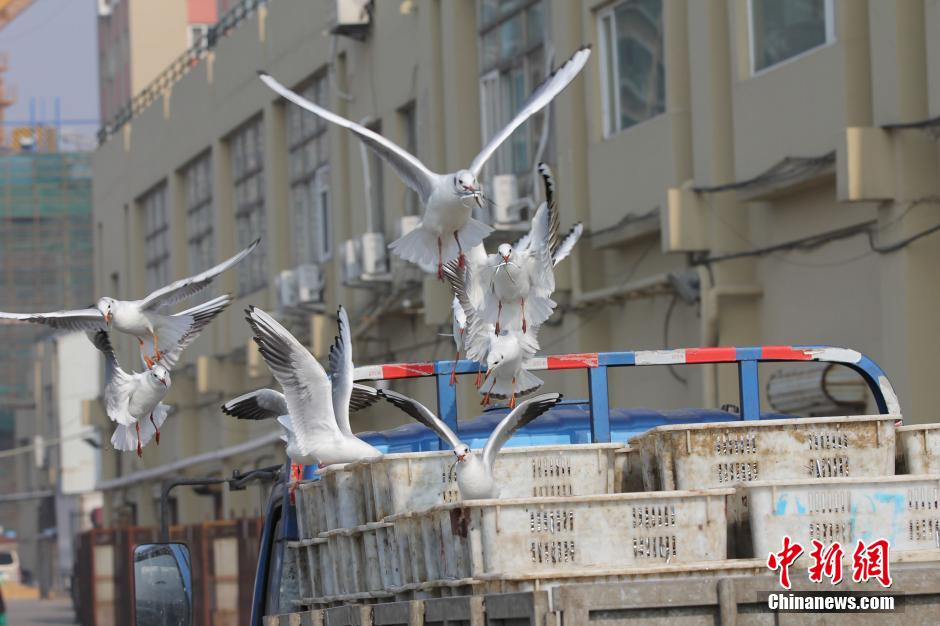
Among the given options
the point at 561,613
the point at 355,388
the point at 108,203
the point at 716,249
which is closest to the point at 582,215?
the point at 716,249

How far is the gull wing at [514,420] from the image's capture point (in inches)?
234

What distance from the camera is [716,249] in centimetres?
1927

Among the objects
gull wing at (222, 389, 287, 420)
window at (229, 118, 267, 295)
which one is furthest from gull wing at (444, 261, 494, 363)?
window at (229, 118, 267, 295)

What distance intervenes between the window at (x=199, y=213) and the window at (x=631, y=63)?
16.2 metres

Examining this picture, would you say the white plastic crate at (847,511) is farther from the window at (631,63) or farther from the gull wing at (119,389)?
the window at (631,63)

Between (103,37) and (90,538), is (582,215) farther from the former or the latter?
(103,37)

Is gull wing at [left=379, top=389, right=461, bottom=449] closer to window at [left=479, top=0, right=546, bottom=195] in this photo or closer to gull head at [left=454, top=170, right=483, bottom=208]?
gull head at [left=454, top=170, right=483, bottom=208]

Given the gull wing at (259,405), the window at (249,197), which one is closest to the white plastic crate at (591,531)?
the gull wing at (259,405)

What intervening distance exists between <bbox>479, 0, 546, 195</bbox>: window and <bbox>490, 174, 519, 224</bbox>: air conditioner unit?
0.28m

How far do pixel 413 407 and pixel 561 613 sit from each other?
58.4 inches

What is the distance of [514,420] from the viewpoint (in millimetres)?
5988

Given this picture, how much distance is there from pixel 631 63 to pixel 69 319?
41.0 feet

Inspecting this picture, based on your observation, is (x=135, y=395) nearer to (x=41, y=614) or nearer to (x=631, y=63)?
(x=631, y=63)

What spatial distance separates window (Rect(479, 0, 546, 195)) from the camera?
23.6 meters
